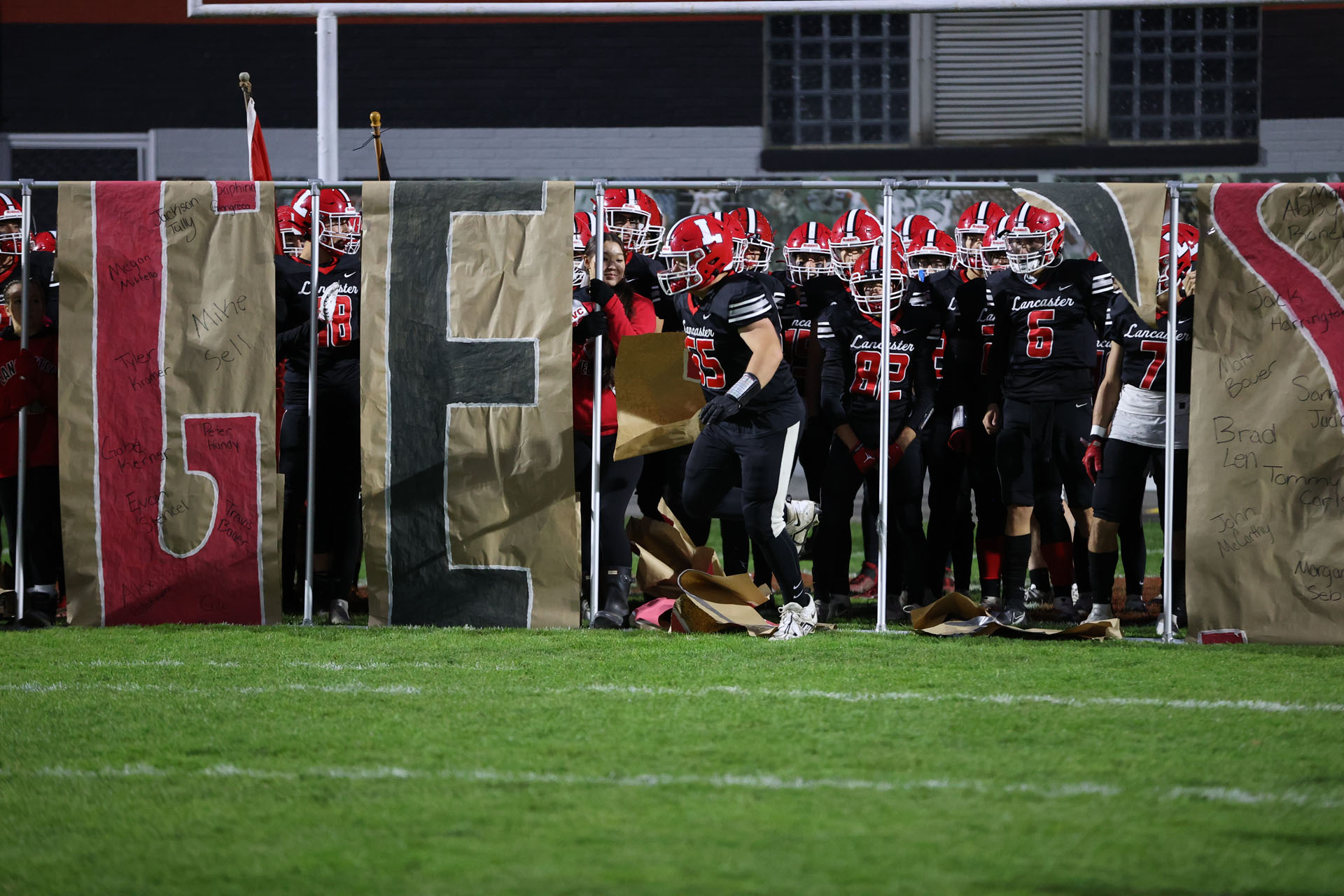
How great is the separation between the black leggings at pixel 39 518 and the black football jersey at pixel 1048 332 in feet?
15.7

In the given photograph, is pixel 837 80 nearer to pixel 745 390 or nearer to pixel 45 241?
pixel 45 241

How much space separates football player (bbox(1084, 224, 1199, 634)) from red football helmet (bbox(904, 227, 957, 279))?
1.27 m

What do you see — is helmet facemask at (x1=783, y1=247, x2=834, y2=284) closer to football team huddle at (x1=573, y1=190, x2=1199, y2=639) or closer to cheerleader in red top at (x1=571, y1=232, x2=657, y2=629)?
football team huddle at (x1=573, y1=190, x2=1199, y2=639)

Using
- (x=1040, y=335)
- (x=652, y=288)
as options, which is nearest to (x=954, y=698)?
(x=1040, y=335)

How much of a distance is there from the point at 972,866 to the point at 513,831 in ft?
3.77

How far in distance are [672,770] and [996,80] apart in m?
15.1

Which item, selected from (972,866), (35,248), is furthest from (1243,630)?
(35,248)

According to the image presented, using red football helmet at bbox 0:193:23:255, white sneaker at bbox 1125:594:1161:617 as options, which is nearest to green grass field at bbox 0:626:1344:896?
white sneaker at bbox 1125:594:1161:617

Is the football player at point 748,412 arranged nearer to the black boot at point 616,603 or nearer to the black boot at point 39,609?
the black boot at point 616,603

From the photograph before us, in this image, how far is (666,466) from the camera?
839 cm

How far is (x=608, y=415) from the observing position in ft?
25.0

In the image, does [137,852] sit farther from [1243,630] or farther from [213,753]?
[1243,630]

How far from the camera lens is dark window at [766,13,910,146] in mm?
17938

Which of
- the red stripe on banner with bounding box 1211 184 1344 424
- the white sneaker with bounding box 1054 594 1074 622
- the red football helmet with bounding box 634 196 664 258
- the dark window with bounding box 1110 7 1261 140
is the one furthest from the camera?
the dark window with bounding box 1110 7 1261 140
